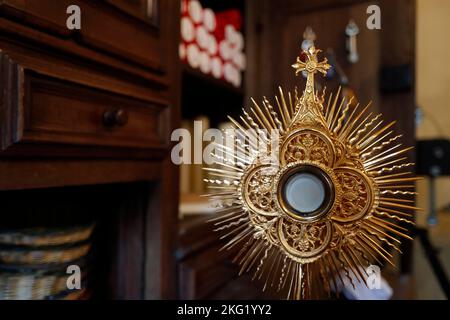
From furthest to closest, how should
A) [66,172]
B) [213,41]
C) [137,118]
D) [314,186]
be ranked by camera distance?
[213,41]
[137,118]
[66,172]
[314,186]

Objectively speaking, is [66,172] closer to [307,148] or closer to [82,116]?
[82,116]

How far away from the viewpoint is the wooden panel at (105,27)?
0.38 metres

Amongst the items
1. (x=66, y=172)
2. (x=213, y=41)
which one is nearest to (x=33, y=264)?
(x=66, y=172)

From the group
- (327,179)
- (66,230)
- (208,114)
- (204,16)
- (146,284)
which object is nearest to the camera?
(327,179)

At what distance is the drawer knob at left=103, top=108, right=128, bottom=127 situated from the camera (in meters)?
0.48

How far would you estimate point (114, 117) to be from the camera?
0.49 m

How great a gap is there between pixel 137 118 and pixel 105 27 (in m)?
0.16

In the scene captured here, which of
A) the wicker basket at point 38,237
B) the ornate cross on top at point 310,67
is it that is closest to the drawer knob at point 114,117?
the wicker basket at point 38,237

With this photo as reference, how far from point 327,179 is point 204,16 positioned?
0.78 m

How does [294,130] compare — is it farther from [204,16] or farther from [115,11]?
[204,16]

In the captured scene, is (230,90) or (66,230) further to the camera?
(230,90)

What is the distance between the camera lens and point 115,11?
50 centimetres

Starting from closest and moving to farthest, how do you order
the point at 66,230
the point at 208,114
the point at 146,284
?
the point at 66,230 → the point at 146,284 → the point at 208,114
